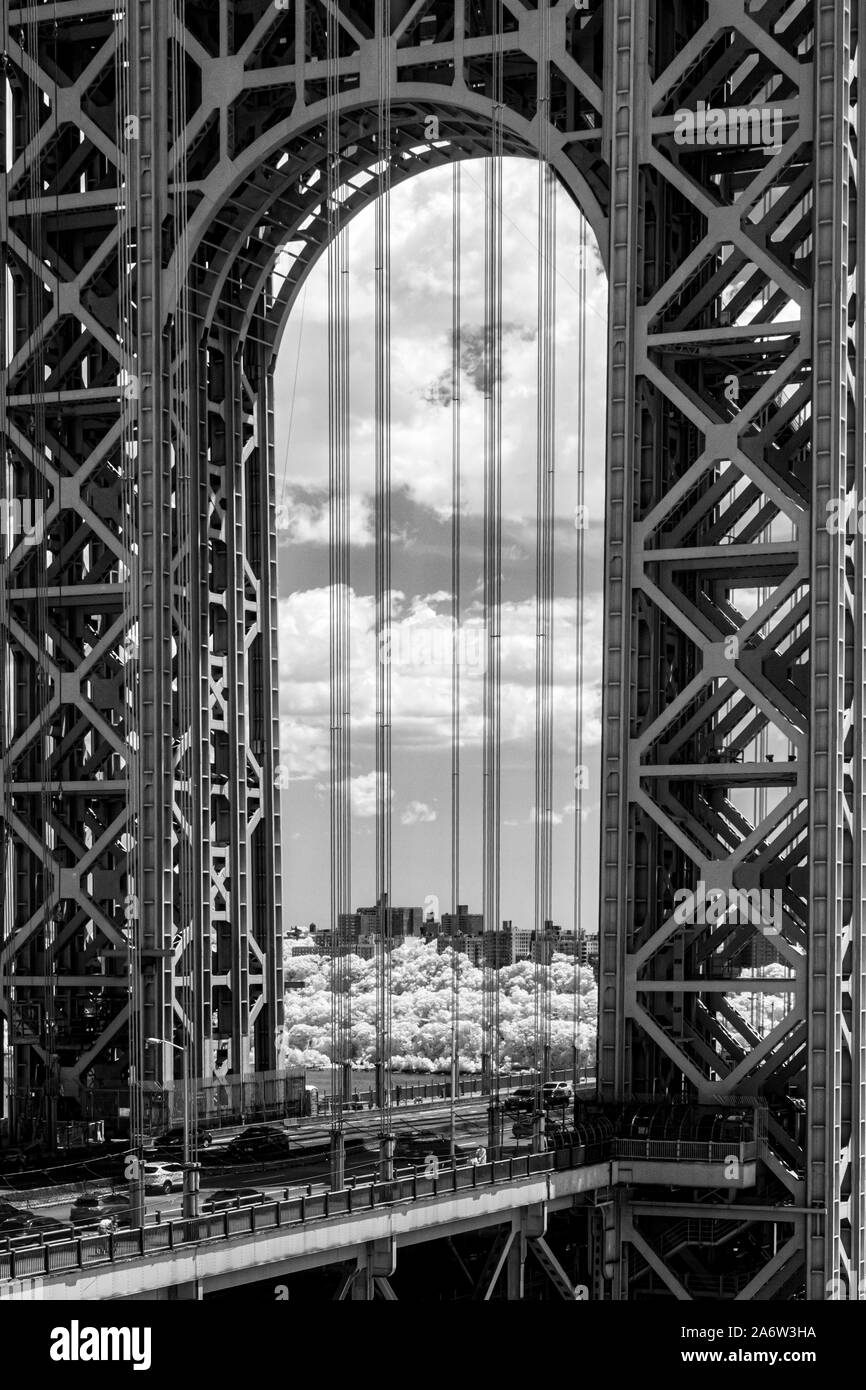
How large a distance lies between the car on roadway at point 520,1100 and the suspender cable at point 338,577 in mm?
4172

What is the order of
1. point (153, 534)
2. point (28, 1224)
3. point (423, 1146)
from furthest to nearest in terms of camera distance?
point (153, 534) → point (423, 1146) → point (28, 1224)

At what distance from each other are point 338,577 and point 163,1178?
1469 cm

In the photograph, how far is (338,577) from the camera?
48.1 m

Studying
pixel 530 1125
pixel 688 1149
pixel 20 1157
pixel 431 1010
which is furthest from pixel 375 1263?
pixel 431 1010

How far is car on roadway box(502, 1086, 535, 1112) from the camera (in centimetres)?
4931

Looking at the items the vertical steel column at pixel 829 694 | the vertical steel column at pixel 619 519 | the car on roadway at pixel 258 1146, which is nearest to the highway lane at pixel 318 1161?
the car on roadway at pixel 258 1146

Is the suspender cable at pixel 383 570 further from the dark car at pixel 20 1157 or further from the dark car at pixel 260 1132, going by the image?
the dark car at pixel 20 1157

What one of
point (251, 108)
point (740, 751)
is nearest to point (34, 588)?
point (251, 108)

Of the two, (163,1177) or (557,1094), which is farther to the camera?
(557,1094)

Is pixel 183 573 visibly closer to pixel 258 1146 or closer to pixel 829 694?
pixel 258 1146

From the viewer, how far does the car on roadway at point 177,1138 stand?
43031 mm

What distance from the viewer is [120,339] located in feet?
157

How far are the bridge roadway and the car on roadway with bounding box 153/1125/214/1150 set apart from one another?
349 cm
